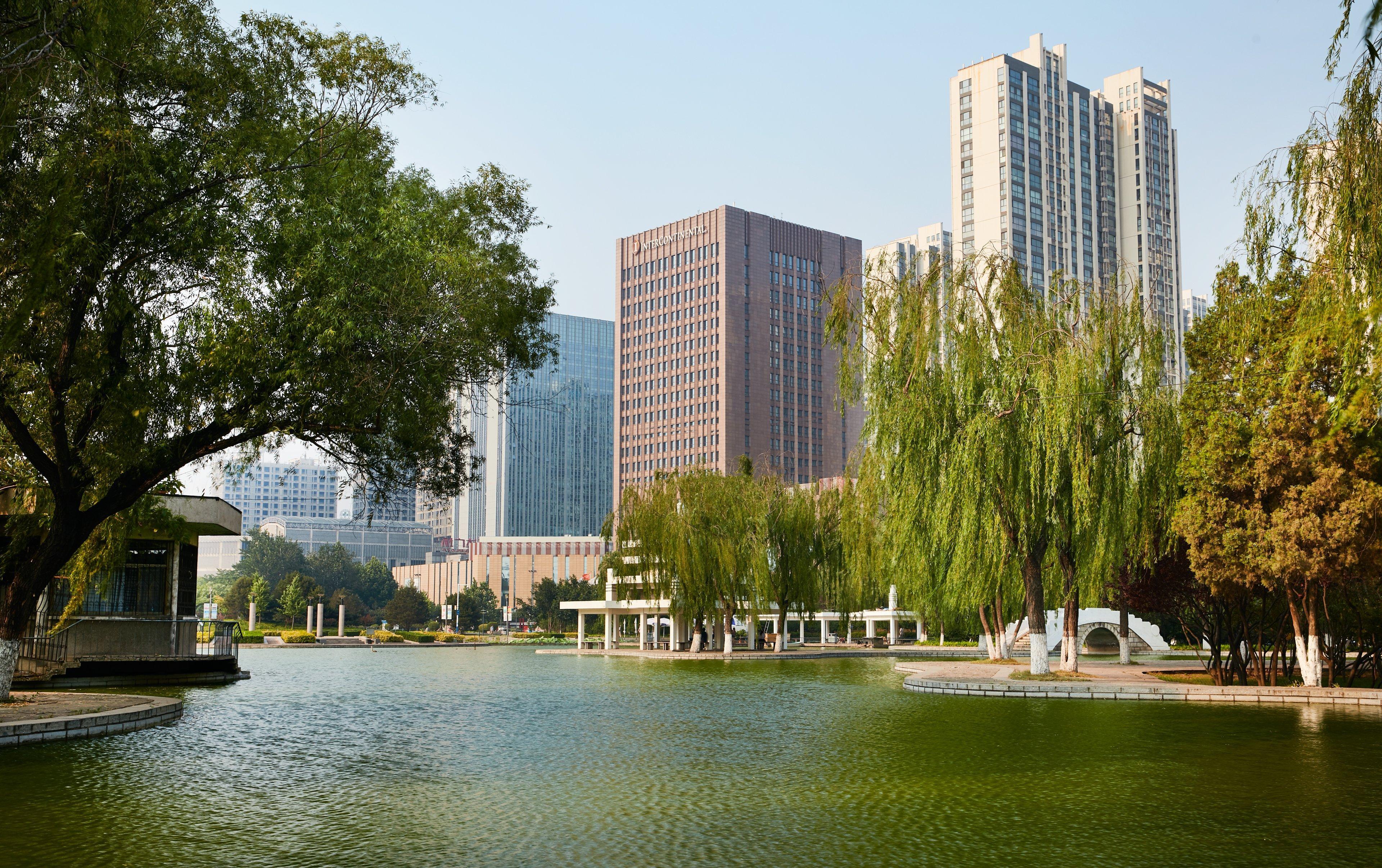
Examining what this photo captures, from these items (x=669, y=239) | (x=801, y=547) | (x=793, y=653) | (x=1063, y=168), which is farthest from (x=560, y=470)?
(x=801, y=547)

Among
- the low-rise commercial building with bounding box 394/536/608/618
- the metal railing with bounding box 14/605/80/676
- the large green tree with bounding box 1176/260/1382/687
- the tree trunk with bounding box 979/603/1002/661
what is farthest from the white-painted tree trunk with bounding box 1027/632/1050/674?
the low-rise commercial building with bounding box 394/536/608/618

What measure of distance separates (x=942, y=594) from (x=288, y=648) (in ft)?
156

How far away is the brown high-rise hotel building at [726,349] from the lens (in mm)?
131750

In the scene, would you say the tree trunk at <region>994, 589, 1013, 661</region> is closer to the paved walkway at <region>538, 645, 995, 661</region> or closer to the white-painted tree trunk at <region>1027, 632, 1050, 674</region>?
the paved walkway at <region>538, 645, 995, 661</region>

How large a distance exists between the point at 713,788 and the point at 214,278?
1038 centimetres

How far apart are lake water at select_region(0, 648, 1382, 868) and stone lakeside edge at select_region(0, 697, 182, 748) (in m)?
0.45

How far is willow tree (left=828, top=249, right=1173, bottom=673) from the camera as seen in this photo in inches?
931

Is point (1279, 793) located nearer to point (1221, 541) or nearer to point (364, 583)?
point (1221, 541)

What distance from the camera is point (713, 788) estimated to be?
11320mm

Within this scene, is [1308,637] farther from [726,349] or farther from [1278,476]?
[726,349]

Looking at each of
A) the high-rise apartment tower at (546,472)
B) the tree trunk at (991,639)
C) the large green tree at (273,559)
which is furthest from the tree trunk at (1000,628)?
the high-rise apartment tower at (546,472)

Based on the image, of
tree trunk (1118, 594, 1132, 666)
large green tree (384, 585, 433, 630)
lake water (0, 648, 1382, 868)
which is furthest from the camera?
large green tree (384, 585, 433, 630)

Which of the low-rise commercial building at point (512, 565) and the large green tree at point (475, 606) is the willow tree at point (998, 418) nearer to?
the large green tree at point (475, 606)

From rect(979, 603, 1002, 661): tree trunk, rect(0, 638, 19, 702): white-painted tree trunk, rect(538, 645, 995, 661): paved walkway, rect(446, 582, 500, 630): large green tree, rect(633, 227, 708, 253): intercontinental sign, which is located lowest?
rect(446, 582, 500, 630): large green tree
